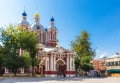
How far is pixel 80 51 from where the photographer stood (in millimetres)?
69875

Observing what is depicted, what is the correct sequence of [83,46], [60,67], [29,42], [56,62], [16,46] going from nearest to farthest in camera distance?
[16,46], [29,42], [56,62], [60,67], [83,46]

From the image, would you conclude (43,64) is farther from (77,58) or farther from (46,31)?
(46,31)

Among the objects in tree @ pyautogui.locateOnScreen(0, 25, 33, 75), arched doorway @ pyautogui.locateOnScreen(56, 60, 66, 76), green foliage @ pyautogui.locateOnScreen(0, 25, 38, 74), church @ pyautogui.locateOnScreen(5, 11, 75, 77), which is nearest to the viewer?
tree @ pyautogui.locateOnScreen(0, 25, 33, 75)

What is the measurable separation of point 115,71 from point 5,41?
103 feet

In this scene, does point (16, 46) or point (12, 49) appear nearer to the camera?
point (12, 49)

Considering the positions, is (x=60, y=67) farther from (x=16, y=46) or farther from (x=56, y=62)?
(x=16, y=46)

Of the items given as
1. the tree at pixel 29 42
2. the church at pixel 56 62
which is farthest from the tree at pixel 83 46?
the tree at pixel 29 42

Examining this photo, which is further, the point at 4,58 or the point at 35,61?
the point at 35,61

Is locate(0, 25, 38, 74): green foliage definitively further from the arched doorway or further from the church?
the arched doorway

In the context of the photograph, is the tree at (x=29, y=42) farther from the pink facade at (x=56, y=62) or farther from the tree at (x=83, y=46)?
the tree at (x=83, y=46)

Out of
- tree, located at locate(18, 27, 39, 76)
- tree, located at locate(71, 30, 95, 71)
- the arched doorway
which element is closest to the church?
the arched doorway

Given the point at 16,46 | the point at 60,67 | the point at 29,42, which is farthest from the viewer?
the point at 60,67

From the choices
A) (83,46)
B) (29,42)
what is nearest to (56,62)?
(29,42)

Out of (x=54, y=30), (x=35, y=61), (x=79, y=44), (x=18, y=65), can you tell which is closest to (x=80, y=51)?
(x=79, y=44)
